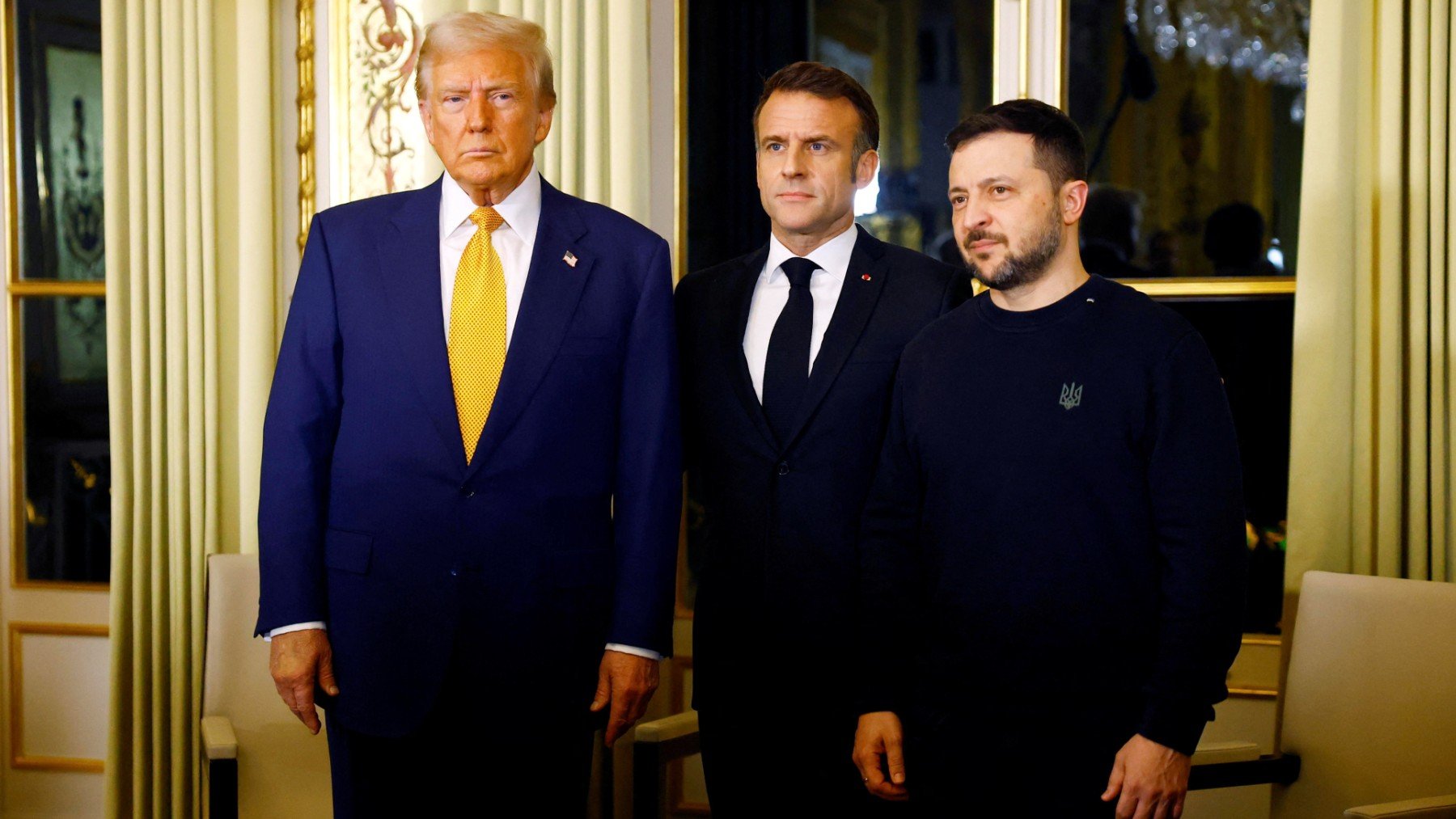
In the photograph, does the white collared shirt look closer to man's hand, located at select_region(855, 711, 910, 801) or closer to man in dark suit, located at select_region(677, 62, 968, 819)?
man in dark suit, located at select_region(677, 62, 968, 819)

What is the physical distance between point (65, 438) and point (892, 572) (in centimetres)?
270

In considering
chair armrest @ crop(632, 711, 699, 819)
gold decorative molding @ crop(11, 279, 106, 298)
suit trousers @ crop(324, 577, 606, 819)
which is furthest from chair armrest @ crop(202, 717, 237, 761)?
gold decorative molding @ crop(11, 279, 106, 298)

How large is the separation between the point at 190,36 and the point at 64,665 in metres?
1.77

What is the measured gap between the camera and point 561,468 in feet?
5.94

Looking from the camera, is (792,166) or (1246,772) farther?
(1246,772)

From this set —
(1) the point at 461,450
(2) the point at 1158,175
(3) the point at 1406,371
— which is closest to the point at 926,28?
(2) the point at 1158,175

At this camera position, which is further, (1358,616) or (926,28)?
(926,28)

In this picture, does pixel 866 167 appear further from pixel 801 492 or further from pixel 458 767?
pixel 458 767

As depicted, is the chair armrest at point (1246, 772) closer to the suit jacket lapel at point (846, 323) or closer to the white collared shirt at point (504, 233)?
the suit jacket lapel at point (846, 323)

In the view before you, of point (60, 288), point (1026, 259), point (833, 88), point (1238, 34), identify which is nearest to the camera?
point (1026, 259)

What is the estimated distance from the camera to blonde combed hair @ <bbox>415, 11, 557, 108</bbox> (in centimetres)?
181

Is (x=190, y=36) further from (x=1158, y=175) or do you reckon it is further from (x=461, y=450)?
(x=1158, y=175)

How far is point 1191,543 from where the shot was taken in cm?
155

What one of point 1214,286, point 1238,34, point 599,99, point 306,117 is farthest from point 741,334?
point 306,117
